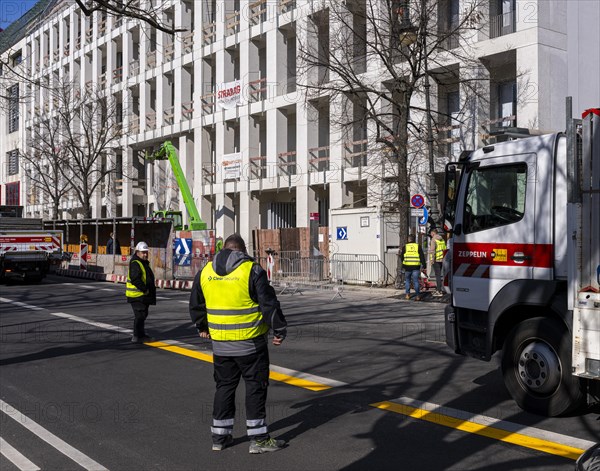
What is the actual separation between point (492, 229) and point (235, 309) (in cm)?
332

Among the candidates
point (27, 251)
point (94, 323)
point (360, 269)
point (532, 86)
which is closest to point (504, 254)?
point (94, 323)

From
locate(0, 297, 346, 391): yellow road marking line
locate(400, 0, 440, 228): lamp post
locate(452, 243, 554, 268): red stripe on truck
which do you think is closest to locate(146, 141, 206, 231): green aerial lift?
locate(400, 0, 440, 228): lamp post

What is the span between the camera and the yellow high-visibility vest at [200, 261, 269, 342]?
225 inches

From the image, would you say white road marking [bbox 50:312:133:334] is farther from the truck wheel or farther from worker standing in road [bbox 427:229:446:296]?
worker standing in road [bbox 427:229:446:296]

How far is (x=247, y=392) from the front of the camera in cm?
568

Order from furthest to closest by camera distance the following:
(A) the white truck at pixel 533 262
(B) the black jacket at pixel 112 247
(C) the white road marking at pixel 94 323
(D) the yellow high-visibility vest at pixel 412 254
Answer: (B) the black jacket at pixel 112 247 < (D) the yellow high-visibility vest at pixel 412 254 < (C) the white road marking at pixel 94 323 < (A) the white truck at pixel 533 262

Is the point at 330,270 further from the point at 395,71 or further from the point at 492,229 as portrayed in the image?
the point at 492,229

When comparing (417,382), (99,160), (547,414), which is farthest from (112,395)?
(99,160)

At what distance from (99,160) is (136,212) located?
250 inches

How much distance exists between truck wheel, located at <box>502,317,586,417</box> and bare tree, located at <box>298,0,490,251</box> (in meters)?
12.6

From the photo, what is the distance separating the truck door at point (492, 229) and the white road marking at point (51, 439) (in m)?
4.40

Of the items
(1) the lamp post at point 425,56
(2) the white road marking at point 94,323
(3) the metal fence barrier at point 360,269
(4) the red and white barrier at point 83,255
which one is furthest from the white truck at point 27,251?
(1) the lamp post at point 425,56

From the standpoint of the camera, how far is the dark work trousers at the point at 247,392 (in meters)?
5.66

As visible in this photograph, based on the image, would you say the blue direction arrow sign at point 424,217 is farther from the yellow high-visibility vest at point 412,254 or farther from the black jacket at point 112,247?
the black jacket at point 112,247
